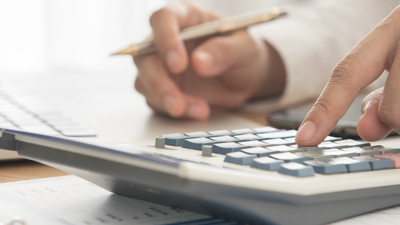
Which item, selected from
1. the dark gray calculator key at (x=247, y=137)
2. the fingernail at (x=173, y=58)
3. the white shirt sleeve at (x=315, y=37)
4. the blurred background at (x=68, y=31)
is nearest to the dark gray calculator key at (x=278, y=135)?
the dark gray calculator key at (x=247, y=137)

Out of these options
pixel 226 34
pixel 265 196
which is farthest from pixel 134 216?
pixel 226 34

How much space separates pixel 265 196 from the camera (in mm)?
189

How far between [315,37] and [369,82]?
0.48 metres

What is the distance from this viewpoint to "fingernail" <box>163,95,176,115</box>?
56 cm

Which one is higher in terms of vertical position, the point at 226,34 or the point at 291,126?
the point at 226,34

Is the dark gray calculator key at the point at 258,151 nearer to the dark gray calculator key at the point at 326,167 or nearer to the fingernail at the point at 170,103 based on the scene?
the dark gray calculator key at the point at 326,167

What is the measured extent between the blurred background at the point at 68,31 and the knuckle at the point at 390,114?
1199 millimetres

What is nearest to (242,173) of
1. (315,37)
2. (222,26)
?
(222,26)

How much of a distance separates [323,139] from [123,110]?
1.17 feet

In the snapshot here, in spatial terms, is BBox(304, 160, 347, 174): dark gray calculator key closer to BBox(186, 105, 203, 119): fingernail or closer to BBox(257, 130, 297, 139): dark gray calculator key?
BBox(257, 130, 297, 139): dark gray calculator key

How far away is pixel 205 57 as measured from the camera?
1.93ft

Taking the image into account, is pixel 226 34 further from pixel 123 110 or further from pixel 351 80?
pixel 351 80

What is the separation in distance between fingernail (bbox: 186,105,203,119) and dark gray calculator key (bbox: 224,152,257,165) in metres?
0.34

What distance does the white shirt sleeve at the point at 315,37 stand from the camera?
72cm
